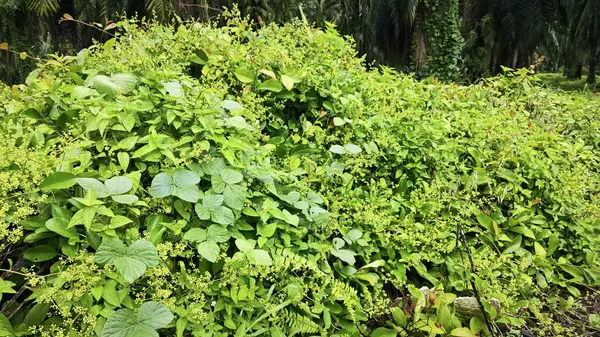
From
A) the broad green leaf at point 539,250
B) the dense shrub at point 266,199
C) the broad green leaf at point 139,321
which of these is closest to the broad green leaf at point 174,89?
the dense shrub at point 266,199

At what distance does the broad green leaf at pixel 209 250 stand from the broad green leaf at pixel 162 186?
197 millimetres

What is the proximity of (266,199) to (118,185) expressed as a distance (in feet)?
1.63

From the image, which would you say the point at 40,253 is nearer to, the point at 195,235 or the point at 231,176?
the point at 195,235

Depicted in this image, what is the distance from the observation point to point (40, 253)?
1157mm

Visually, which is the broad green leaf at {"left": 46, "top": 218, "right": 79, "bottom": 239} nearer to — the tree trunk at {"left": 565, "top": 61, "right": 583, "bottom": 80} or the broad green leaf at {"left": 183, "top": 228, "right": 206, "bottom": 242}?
the broad green leaf at {"left": 183, "top": 228, "right": 206, "bottom": 242}

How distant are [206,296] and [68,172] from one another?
56 cm

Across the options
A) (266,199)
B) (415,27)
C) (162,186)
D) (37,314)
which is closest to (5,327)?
(37,314)

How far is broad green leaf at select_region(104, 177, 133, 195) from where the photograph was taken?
1.22m

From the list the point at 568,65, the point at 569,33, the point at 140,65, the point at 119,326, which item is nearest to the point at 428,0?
the point at 569,33

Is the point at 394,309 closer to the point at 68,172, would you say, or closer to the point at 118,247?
the point at 118,247

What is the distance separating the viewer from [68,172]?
1.21 metres

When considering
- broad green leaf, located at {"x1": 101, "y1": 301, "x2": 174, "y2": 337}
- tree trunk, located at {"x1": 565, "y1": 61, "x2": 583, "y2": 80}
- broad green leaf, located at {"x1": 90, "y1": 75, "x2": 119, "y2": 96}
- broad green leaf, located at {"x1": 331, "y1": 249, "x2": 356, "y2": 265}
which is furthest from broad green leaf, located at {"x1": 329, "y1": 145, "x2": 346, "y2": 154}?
tree trunk, located at {"x1": 565, "y1": 61, "x2": 583, "y2": 80}

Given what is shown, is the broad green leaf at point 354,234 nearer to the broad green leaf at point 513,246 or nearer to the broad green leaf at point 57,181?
the broad green leaf at point 513,246

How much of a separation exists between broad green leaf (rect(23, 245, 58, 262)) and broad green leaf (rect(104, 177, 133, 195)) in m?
0.23
